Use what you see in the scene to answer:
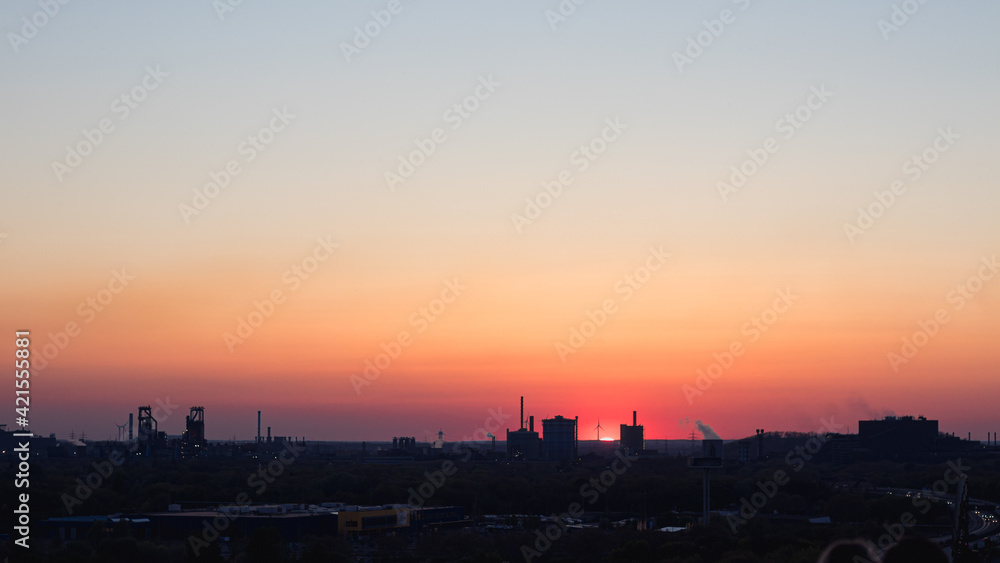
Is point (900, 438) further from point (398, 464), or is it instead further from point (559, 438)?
point (398, 464)

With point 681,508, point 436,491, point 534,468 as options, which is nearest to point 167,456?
point 534,468

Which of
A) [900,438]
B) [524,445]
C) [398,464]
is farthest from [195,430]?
[900,438]

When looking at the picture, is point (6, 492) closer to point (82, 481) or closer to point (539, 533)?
point (82, 481)

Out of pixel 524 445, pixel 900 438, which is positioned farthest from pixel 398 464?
pixel 900 438

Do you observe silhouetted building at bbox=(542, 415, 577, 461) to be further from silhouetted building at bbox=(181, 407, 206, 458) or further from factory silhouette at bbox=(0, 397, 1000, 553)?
silhouetted building at bbox=(181, 407, 206, 458)

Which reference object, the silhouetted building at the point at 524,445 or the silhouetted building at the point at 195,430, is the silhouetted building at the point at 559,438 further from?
the silhouetted building at the point at 195,430

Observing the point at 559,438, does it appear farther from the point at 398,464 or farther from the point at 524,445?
the point at 398,464

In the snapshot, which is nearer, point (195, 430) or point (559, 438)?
point (195, 430)
